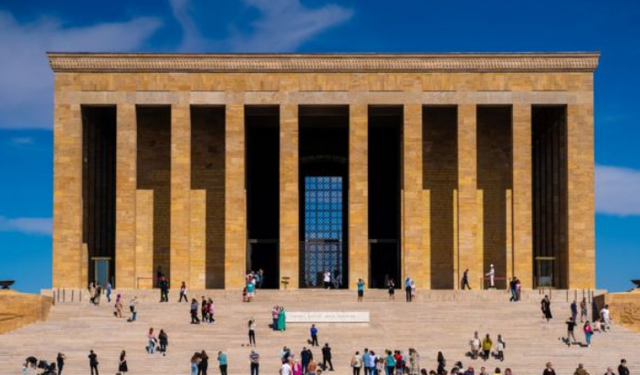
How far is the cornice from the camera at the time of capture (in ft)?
174

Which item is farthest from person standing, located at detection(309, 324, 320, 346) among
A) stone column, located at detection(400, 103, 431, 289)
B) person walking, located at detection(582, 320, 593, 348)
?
stone column, located at detection(400, 103, 431, 289)

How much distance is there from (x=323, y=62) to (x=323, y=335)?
678 inches

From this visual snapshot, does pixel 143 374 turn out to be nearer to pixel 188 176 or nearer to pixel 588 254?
pixel 188 176

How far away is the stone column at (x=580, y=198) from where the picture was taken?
52469mm

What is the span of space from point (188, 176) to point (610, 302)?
2014 centimetres

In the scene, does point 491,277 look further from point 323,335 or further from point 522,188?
point 323,335

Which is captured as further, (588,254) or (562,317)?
(588,254)

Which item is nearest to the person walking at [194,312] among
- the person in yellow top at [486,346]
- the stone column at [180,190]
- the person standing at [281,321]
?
the person standing at [281,321]

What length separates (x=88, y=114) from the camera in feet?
179

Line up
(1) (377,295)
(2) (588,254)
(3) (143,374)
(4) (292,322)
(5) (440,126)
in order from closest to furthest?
(3) (143,374) → (4) (292,322) → (1) (377,295) → (2) (588,254) → (5) (440,126)

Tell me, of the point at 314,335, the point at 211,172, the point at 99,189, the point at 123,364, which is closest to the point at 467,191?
the point at 211,172

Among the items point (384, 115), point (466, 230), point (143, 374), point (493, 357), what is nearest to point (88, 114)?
point (384, 115)

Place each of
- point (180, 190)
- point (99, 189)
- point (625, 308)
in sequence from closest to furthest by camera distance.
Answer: point (625, 308) < point (180, 190) < point (99, 189)

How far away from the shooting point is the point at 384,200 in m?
57.7
